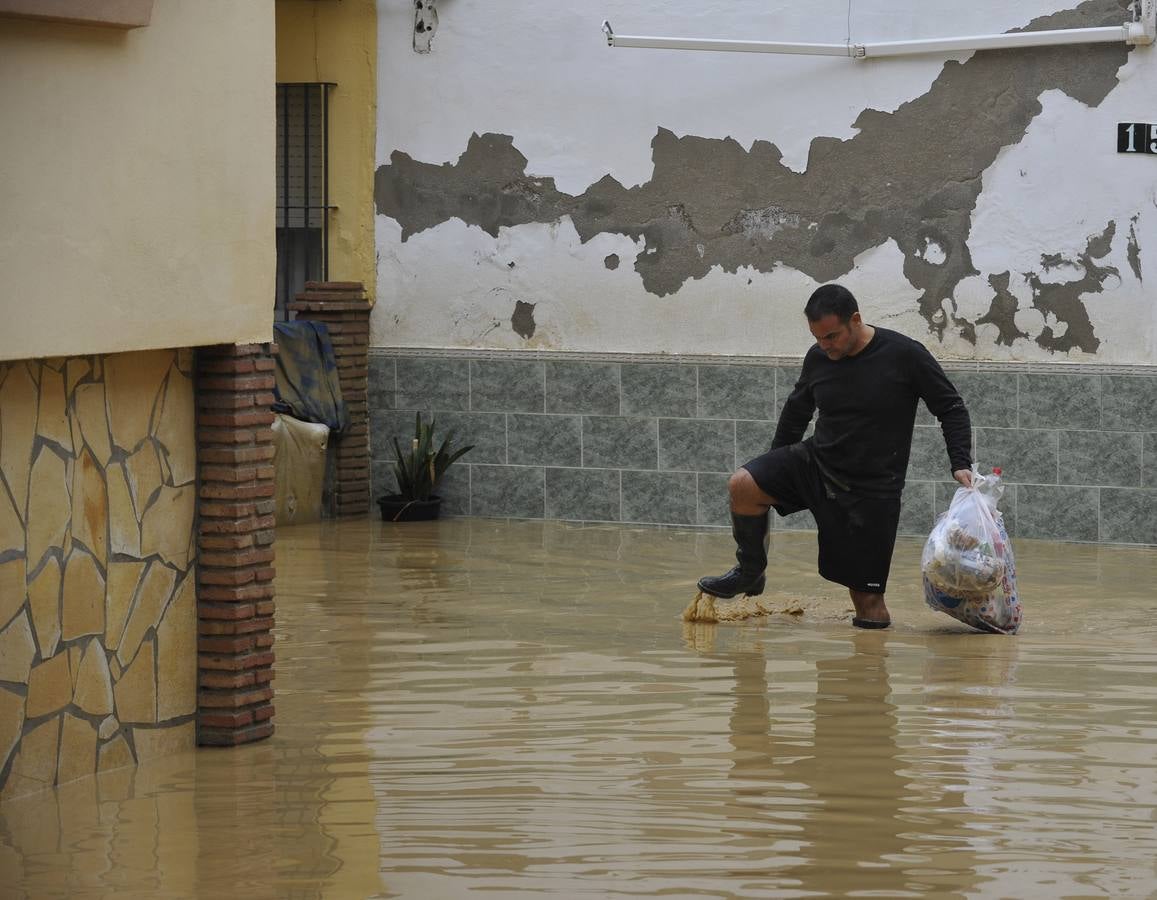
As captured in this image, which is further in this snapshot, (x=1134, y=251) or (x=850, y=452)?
(x=1134, y=251)

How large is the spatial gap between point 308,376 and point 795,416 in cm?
517

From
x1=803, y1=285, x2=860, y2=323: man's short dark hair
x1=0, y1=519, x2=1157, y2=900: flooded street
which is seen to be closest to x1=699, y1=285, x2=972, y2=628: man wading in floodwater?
x1=803, y1=285, x2=860, y2=323: man's short dark hair

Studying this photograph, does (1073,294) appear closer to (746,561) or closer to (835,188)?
(835,188)

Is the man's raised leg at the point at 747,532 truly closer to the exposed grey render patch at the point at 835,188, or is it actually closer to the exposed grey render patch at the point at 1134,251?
the exposed grey render patch at the point at 835,188

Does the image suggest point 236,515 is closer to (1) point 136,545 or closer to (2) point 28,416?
(1) point 136,545

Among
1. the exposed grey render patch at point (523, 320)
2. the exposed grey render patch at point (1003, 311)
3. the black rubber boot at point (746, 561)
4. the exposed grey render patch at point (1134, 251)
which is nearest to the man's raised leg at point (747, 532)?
the black rubber boot at point (746, 561)

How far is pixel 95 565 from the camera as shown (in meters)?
6.34

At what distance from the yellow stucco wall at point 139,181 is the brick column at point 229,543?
0.68 feet

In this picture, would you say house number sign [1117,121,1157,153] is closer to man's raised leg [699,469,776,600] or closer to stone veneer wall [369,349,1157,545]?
stone veneer wall [369,349,1157,545]

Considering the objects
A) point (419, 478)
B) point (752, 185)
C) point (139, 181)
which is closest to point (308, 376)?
point (419, 478)

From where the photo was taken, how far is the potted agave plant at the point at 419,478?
43.7 feet

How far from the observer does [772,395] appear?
12742 millimetres

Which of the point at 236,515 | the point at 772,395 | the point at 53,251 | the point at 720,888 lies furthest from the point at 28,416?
the point at 772,395

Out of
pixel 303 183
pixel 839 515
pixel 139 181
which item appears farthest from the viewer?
pixel 303 183
